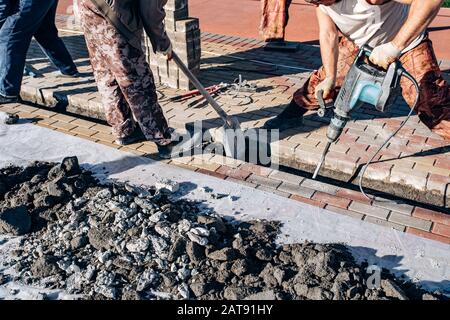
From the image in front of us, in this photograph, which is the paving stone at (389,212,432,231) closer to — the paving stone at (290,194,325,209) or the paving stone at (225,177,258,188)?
the paving stone at (290,194,325,209)

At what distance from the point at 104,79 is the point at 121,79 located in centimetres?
28

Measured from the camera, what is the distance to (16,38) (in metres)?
4.32

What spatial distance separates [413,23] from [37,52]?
5.12 m

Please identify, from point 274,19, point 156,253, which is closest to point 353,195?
point 156,253

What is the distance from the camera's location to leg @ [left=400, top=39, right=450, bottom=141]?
3.34 m

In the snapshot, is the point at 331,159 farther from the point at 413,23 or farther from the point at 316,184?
the point at 413,23

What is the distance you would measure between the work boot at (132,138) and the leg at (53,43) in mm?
1857

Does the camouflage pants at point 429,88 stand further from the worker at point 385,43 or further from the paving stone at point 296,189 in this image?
the paving stone at point 296,189

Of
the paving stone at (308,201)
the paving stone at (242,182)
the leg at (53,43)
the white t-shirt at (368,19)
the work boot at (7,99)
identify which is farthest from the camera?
the leg at (53,43)

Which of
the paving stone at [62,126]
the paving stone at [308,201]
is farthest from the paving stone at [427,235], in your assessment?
the paving stone at [62,126]

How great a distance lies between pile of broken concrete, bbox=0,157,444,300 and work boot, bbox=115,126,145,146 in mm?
780

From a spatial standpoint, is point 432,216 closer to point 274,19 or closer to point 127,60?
point 127,60

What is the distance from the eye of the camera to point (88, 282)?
241 centimetres

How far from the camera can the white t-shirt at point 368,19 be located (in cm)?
314
